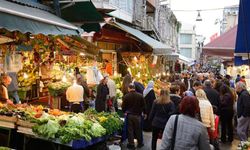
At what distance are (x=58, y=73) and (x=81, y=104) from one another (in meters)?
3.91

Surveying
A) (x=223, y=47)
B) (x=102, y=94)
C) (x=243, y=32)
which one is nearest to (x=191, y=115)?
(x=243, y=32)

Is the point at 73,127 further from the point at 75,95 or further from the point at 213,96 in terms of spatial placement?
the point at 213,96

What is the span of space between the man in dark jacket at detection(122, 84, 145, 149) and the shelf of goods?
1138 millimetres

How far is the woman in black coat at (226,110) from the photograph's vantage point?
37.4ft

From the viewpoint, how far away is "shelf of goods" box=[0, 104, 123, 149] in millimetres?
7828

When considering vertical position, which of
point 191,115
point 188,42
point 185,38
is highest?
point 185,38

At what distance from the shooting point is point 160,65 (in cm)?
3297

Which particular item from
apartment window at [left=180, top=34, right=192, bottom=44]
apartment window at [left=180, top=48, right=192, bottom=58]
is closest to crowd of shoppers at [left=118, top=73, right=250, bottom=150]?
apartment window at [left=180, top=34, right=192, bottom=44]

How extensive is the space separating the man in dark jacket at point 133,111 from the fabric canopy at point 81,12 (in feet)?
7.46

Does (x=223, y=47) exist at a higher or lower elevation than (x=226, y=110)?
higher

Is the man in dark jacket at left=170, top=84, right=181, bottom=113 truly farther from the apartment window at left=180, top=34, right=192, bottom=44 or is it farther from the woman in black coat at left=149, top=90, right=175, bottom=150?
the apartment window at left=180, top=34, right=192, bottom=44

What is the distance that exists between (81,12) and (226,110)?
214 inches

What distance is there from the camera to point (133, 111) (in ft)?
34.2

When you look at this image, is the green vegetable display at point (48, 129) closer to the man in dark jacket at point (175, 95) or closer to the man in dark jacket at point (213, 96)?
the man in dark jacket at point (175, 95)
